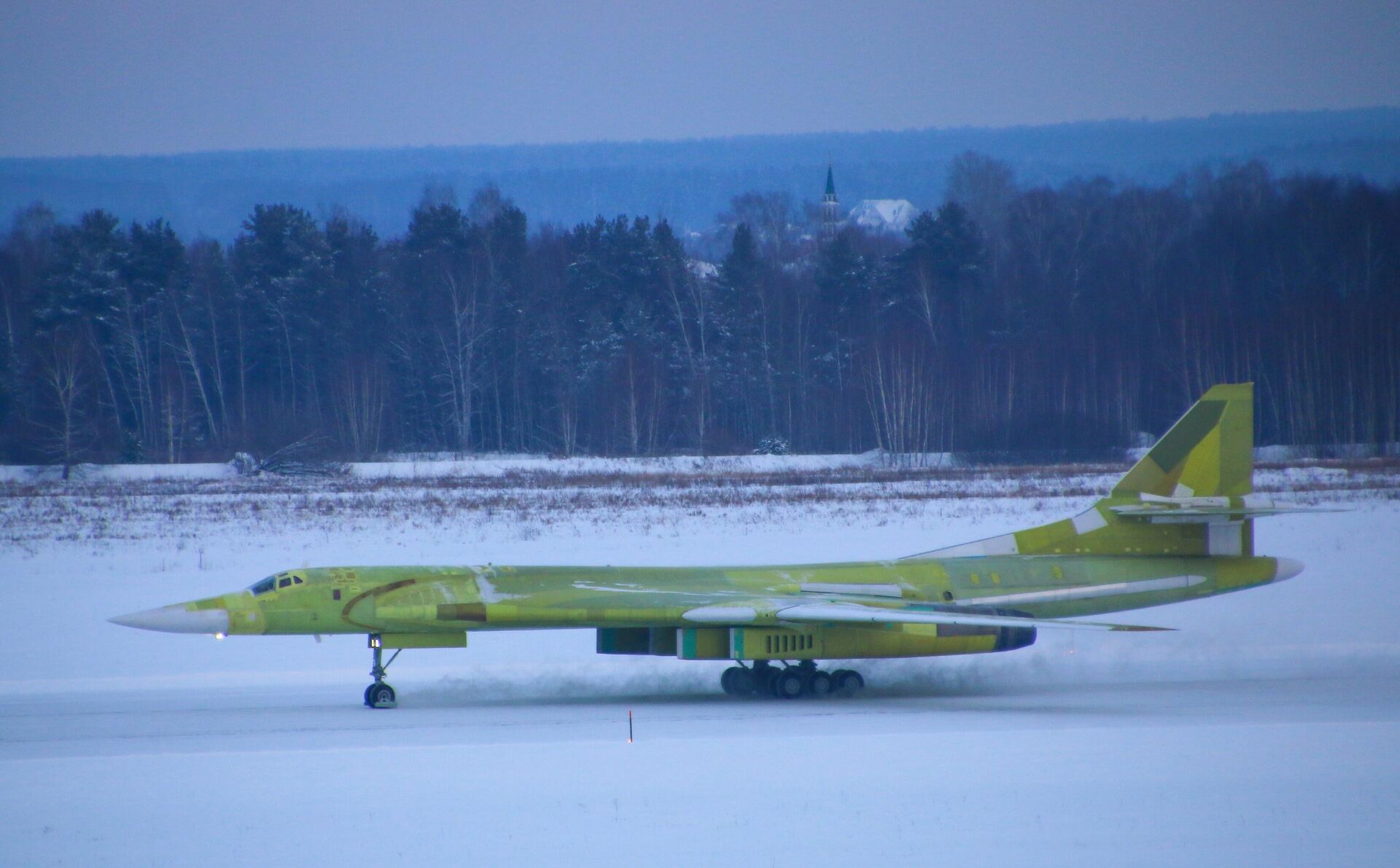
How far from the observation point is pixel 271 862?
7.96 metres

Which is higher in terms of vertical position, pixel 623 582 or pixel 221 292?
pixel 221 292

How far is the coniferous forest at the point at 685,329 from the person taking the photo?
53.7 m

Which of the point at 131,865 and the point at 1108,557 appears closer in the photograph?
the point at 131,865

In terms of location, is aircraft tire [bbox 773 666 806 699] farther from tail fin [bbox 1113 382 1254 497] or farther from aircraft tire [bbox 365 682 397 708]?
tail fin [bbox 1113 382 1254 497]

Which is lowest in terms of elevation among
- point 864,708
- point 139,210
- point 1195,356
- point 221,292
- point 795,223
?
point 864,708

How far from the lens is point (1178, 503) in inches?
621

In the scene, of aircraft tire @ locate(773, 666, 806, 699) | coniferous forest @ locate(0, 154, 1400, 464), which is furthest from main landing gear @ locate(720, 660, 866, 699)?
coniferous forest @ locate(0, 154, 1400, 464)

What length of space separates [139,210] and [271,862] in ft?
647

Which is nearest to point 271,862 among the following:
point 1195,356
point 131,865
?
point 131,865

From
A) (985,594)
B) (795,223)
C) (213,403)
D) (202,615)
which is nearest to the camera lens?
(202,615)

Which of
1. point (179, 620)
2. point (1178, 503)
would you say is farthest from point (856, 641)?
point (179, 620)

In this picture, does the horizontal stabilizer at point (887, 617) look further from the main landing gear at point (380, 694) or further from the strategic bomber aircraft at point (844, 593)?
the main landing gear at point (380, 694)

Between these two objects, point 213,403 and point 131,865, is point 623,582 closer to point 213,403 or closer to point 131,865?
point 131,865

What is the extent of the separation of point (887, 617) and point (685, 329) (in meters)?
52.2
